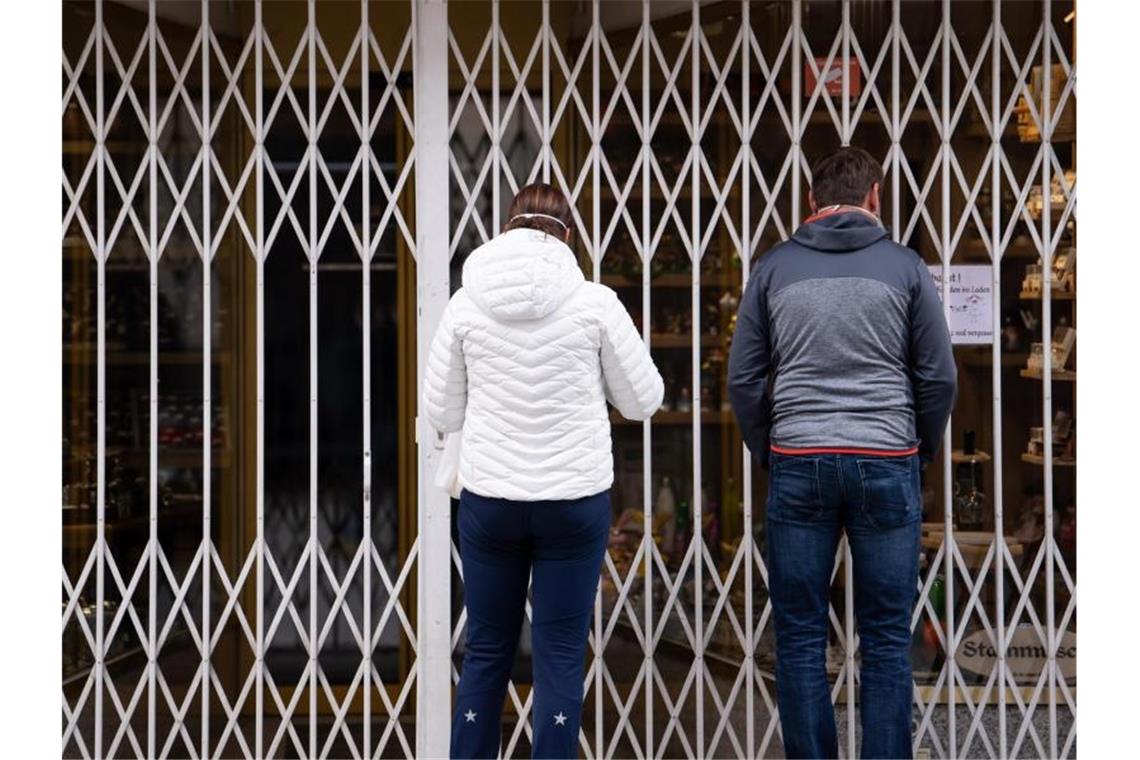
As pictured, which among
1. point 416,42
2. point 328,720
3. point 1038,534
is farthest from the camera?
point 328,720

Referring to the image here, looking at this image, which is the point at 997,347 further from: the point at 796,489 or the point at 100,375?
the point at 100,375

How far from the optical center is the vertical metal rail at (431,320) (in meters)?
4.41

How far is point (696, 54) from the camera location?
4.50 m

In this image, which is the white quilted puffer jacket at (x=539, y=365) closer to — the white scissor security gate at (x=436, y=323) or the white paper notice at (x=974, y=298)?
the white scissor security gate at (x=436, y=323)

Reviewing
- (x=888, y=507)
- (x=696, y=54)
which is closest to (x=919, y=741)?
(x=888, y=507)

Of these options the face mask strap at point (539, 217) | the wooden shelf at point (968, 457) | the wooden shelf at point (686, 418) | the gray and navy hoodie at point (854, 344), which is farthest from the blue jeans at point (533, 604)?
the wooden shelf at point (686, 418)

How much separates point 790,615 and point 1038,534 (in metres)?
1.42

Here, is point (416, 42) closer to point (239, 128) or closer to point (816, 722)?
point (239, 128)

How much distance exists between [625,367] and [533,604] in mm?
667

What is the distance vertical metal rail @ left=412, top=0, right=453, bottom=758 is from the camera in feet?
14.5

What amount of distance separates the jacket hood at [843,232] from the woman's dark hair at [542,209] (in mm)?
654

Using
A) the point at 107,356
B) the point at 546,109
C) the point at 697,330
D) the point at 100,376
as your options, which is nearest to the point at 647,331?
the point at 697,330

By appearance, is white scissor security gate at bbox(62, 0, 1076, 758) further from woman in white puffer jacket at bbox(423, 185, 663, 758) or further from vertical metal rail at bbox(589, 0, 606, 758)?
woman in white puffer jacket at bbox(423, 185, 663, 758)

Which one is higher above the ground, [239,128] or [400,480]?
[239,128]
